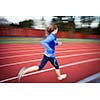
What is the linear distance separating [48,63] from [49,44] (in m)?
0.24

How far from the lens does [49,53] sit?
3109 millimetres

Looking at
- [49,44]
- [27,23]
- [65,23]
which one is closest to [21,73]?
[49,44]

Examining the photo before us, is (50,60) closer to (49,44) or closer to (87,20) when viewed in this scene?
(49,44)

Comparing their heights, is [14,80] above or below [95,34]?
below

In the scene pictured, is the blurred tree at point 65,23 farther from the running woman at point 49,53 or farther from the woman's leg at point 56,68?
the woman's leg at point 56,68

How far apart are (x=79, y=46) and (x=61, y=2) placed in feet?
1.97

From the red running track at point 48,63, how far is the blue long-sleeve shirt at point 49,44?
0.05m

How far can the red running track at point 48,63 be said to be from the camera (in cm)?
308

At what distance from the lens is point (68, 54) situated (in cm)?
314

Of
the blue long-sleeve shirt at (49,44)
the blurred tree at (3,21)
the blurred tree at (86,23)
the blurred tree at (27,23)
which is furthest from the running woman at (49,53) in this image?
the blurred tree at (3,21)

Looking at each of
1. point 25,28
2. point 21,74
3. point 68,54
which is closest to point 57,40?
point 68,54

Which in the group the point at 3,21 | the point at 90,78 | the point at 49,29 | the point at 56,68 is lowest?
the point at 90,78
